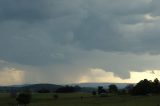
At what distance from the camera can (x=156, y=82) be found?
18525cm

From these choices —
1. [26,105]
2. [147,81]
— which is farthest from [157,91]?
[26,105]

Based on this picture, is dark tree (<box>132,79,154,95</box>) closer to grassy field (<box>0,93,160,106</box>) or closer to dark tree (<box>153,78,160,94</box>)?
dark tree (<box>153,78,160,94</box>)

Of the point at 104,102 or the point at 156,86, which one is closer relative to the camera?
the point at 104,102

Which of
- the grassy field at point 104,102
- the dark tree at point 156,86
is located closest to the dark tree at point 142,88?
the dark tree at point 156,86

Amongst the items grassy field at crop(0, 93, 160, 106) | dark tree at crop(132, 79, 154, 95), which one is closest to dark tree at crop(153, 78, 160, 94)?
dark tree at crop(132, 79, 154, 95)

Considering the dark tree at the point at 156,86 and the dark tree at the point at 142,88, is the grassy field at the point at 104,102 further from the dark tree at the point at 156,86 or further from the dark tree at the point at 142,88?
the dark tree at the point at 156,86

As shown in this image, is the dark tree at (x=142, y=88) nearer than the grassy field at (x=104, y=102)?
No

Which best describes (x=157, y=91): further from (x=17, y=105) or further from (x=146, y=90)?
(x=17, y=105)

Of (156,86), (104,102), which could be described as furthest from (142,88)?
(104,102)

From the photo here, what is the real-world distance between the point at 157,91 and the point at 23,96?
82.0 metres

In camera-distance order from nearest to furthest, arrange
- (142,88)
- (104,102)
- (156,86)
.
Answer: (104,102) → (142,88) → (156,86)

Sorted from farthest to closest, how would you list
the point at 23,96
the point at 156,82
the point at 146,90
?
the point at 156,82 < the point at 146,90 < the point at 23,96

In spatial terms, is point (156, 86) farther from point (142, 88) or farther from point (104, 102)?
point (104, 102)

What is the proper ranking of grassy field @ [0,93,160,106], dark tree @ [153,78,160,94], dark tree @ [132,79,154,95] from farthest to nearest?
dark tree @ [153,78,160,94], dark tree @ [132,79,154,95], grassy field @ [0,93,160,106]
